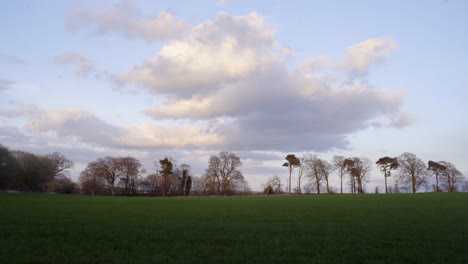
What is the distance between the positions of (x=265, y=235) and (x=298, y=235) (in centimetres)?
153

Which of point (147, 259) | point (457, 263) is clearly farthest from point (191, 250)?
point (457, 263)

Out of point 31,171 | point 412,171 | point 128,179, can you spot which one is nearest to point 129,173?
point 128,179

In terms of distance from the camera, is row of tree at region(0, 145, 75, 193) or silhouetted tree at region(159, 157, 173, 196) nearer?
row of tree at region(0, 145, 75, 193)

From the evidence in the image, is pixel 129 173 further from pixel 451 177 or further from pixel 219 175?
pixel 451 177

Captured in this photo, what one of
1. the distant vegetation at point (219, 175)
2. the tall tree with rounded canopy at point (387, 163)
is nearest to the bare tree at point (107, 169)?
the distant vegetation at point (219, 175)

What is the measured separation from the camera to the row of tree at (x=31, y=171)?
3942 inches

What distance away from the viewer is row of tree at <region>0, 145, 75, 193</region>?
100125 mm

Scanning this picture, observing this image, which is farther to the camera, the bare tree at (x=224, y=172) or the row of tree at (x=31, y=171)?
the bare tree at (x=224, y=172)

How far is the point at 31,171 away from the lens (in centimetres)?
11562

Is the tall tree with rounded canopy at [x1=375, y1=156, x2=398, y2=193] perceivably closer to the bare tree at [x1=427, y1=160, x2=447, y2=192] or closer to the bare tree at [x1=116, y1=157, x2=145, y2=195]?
the bare tree at [x1=427, y1=160, x2=447, y2=192]

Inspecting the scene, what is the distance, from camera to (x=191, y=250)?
13.1 m

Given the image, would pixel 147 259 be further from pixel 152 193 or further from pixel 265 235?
pixel 152 193

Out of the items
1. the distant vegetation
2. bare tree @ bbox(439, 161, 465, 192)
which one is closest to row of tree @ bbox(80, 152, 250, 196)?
the distant vegetation

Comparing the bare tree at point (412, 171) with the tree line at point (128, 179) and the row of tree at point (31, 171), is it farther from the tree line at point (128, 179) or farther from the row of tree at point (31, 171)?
the row of tree at point (31, 171)
